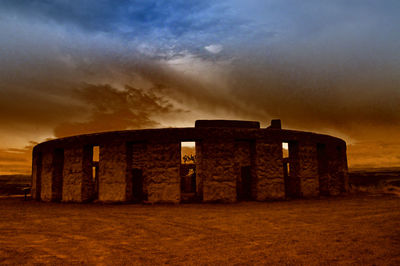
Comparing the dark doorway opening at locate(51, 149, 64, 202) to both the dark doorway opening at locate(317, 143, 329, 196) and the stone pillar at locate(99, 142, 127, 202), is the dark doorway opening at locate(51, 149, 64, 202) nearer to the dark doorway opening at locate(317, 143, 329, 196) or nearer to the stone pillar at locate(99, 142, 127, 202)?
the stone pillar at locate(99, 142, 127, 202)

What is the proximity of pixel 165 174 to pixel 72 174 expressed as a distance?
4414 mm

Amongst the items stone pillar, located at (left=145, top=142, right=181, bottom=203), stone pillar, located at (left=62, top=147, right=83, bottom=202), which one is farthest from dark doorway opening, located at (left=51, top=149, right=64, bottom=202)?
stone pillar, located at (left=145, top=142, right=181, bottom=203)

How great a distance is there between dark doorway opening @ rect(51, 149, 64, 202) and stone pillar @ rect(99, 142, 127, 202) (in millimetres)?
3072

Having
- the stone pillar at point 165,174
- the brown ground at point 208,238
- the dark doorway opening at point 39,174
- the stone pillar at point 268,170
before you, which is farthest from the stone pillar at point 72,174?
the stone pillar at point 268,170

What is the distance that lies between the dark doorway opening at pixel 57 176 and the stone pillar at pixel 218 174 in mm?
7049

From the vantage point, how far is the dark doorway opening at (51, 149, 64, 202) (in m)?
12.1

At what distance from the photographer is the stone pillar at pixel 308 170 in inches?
438

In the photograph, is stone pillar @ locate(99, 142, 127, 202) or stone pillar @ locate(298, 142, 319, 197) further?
stone pillar @ locate(298, 142, 319, 197)

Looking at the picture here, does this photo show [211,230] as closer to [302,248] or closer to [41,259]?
[302,248]

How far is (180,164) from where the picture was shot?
986cm

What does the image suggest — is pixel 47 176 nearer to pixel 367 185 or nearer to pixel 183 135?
pixel 183 135

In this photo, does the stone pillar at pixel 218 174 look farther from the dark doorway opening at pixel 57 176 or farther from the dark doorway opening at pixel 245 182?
the dark doorway opening at pixel 57 176

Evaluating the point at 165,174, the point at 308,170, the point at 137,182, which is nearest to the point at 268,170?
the point at 308,170

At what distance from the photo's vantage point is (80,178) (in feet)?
36.2
